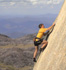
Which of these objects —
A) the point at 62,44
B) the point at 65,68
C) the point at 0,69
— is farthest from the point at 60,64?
the point at 0,69

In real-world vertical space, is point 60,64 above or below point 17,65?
above

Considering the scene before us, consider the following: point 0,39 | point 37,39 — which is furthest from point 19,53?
point 37,39

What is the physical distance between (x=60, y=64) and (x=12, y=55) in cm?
11191

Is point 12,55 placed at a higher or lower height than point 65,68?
lower

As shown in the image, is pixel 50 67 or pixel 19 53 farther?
pixel 19 53

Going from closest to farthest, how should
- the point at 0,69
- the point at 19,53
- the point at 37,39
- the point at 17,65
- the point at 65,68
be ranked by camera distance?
the point at 65,68 → the point at 37,39 → the point at 0,69 → the point at 17,65 → the point at 19,53

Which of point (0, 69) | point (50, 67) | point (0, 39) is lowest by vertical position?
point (0, 39)

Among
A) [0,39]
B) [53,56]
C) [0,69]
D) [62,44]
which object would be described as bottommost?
[0,39]

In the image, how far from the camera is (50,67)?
45.8ft

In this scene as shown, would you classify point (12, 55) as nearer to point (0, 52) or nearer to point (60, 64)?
point (0, 52)

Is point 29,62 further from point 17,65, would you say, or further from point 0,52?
point 0,52

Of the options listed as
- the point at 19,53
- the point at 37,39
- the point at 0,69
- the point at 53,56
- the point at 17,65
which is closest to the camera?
the point at 53,56

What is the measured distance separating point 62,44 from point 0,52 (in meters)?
121

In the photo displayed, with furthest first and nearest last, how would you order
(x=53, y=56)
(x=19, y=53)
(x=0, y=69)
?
(x=19, y=53)
(x=0, y=69)
(x=53, y=56)
